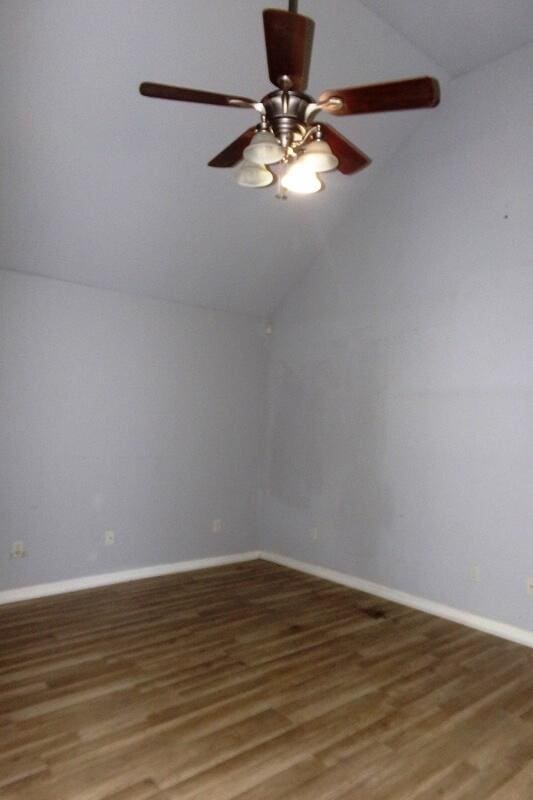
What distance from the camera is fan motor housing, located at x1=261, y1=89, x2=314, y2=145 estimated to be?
1956mm

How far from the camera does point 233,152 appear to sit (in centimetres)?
231

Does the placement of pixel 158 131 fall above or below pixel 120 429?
above

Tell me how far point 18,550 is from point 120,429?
1.14 m

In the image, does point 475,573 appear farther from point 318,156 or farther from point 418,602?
point 318,156

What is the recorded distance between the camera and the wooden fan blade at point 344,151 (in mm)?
2146

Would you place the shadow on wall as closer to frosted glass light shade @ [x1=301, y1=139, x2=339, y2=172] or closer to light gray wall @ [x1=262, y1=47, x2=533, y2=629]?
light gray wall @ [x1=262, y1=47, x2=533, y2=629]

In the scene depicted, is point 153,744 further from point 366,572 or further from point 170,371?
point 170,371

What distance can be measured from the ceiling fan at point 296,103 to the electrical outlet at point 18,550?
3.03 meters

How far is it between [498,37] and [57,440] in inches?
158

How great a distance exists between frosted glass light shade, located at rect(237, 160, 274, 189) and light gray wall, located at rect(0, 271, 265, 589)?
2.29 metres

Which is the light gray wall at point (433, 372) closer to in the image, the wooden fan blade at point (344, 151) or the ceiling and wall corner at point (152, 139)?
the ceiling and wall corner at point (152, 139)

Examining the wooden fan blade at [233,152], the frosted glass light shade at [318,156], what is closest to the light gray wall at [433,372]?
the frosted glass light shade at [318,156]

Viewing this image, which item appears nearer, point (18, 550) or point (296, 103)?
point (296, 103)

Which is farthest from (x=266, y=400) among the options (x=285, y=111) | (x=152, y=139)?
(x=285, y=111)
